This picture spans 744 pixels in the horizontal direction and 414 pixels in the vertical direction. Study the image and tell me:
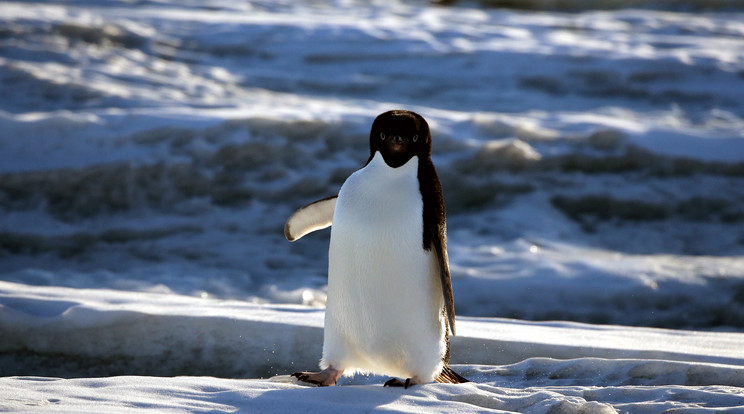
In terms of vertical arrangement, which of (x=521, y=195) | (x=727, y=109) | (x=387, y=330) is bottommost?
(x=387, y=330)

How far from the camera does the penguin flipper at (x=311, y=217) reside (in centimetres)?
313

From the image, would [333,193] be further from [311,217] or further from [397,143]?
[397,143]

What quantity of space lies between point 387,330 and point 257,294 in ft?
8.65

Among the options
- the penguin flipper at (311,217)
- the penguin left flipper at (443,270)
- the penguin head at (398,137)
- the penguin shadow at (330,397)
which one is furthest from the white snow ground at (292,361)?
the penguin head at (398,137)

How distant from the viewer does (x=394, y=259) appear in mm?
2703

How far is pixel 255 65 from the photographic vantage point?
10.1m

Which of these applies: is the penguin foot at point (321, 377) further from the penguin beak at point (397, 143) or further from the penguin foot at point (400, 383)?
the penguin beak at point (397, 143)

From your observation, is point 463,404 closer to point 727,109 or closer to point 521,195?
point 521,195

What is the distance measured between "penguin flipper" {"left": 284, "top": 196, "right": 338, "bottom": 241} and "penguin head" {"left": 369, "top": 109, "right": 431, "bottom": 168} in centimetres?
46

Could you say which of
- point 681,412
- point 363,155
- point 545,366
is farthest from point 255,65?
point 681,412

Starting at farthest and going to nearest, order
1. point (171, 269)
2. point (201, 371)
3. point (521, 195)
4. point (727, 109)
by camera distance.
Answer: point (727, 109) → point (521, 195) → point (171, 269) → point (201, 371)

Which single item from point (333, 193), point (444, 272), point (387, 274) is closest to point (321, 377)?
point (387, 274)

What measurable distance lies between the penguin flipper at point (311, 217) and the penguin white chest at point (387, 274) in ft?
1.02

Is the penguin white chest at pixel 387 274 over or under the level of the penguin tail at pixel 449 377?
over
